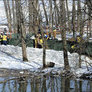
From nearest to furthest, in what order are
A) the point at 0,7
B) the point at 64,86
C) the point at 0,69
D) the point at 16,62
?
the point at 64,86, the point at 0,69, the point at 16,62, the point at 0,7

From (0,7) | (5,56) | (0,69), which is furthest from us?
(0,7)

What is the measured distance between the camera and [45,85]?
643 inches

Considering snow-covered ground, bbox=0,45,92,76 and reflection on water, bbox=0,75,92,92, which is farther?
snow-covered ground, bbox=0,45,92,76

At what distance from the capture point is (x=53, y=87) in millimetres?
15648

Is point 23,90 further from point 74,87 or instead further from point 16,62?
point 16,62

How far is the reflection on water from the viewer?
15095mm

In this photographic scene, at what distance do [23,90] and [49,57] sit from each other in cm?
1411

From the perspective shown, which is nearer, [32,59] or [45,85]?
[45,85]

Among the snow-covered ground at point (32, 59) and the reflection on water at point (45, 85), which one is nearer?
the reflection on water at point (45, 85)

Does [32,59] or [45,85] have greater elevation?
[45,85]

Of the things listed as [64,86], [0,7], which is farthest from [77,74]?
[0,7]

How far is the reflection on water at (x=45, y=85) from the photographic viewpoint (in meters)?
15.1

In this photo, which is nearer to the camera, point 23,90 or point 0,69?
point 23,90

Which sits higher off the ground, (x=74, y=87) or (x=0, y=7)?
(x=0, y=7)
